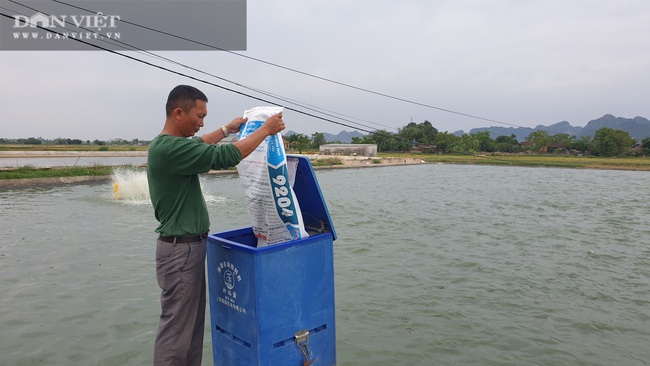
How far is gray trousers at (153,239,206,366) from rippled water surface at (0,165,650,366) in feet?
4.77

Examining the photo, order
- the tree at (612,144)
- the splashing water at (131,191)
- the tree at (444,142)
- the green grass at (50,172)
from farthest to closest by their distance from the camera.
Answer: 1. the tree at (444,142)
2. the tree at (612,144)
3. the green grass at (50,172)
4. the splashing water at (131,191)

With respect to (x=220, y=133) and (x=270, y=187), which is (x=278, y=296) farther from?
(x=220, y=133)

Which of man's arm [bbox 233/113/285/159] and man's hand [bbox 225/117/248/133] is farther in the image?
man's hand [bbox 225/117/248/133]

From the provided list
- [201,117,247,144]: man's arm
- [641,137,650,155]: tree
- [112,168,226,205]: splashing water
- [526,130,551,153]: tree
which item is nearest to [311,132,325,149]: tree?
[526,130,551,153]: tree

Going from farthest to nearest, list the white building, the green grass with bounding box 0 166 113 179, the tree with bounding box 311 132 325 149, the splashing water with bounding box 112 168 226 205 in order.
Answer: the tree with bounding box 311 132 325 149, the white building, the green grass with bounding box 0 166 113 179, the splashing water with bounding box 112 168 226 205

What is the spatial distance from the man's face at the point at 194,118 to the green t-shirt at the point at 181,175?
5.1 inches

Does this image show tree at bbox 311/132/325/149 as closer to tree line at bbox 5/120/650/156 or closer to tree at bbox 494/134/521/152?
tree line at bbox 5/120/650/156

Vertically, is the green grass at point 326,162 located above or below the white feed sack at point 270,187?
below

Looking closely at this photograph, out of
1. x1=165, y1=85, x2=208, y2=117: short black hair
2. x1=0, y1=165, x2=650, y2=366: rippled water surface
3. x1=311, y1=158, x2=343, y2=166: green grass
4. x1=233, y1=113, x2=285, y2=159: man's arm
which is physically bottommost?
x1=0, y1=165, x2=650, y2=366: rippled water surface

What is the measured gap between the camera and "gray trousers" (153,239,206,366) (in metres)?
2.43

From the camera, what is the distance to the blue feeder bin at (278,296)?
231 cm

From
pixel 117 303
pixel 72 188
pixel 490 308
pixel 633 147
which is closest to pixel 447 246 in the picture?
pixel 490 308

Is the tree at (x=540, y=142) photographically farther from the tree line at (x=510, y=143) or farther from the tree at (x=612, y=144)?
the tree at (x=612, y=144)

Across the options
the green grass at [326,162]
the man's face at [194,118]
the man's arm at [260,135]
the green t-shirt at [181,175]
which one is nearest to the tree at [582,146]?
the green grass at [326,162]
